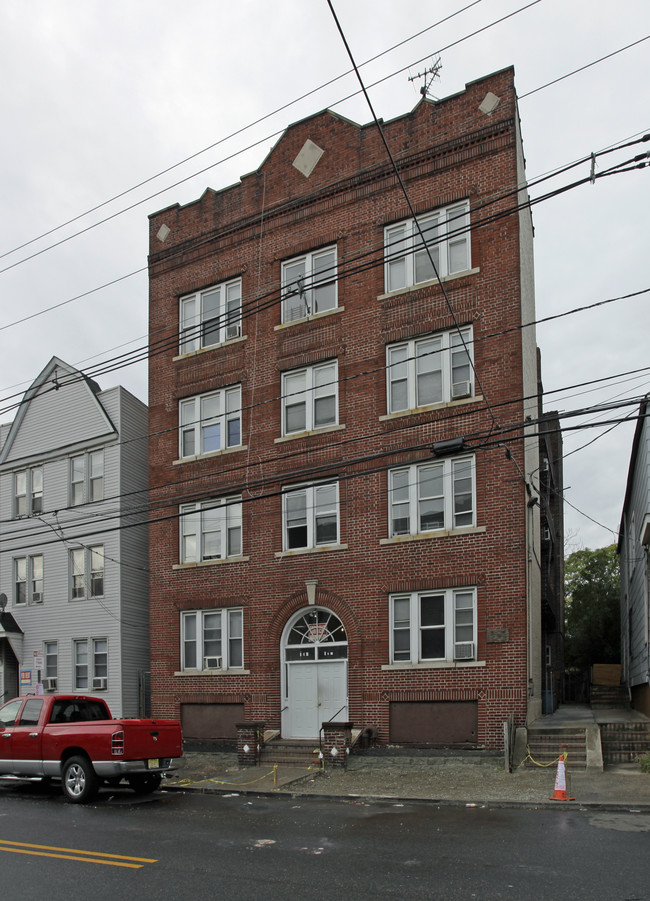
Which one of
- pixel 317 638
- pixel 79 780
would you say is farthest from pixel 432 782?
pixel 79 780

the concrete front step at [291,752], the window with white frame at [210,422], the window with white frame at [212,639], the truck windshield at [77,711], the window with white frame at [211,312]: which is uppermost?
the window with white frame at [211,312]

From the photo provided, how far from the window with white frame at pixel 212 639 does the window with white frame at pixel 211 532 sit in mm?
1512

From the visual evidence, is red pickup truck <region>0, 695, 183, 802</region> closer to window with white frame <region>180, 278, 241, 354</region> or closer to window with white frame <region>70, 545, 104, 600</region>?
window with white frame <region>70, 545, 104, 600</region>

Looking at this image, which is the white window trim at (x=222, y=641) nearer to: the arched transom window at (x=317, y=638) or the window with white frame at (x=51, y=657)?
the arched transom window at (x=317, y=638)

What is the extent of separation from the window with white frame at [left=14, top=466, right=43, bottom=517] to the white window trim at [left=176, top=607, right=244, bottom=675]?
25.2ft

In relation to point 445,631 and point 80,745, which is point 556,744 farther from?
point 80,745

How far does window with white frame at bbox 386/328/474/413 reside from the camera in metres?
19.9

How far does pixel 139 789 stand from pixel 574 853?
9.42 m

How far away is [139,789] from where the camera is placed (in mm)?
16359

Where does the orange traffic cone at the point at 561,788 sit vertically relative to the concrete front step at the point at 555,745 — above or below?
above

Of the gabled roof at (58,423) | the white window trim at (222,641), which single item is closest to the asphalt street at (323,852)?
the white window trim at (222,641)

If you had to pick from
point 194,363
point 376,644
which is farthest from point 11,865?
point 194,363

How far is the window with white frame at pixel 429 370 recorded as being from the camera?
1994cm

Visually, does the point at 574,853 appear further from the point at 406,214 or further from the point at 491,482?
the point at 406,214
